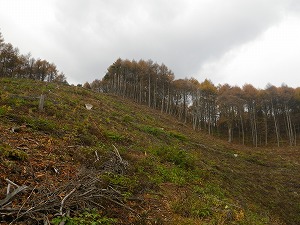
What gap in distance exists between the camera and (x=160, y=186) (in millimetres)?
9727

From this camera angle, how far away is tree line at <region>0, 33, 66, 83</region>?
58.1 metres

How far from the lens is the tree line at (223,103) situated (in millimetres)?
55719

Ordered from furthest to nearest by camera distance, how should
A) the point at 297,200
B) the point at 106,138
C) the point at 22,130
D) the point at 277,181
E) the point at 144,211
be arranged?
the point at 277,181 → the point at 297,200 → the point at 106,138 → the point at 22,130 → the point at 144,211

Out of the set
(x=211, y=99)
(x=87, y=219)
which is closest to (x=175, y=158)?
(x=87, y=219)

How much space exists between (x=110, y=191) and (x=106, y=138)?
7.57 m

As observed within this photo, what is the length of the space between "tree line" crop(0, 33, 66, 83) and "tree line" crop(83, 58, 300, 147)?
17370 mm

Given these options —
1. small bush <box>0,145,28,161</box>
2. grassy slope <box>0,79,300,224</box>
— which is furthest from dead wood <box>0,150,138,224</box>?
small bush <box>0,145,28,161</box>

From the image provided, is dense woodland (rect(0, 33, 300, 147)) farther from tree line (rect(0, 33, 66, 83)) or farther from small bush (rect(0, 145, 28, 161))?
small bush (rect(0, 145, 28, 161))

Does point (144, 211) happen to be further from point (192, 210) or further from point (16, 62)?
point (16, 62)

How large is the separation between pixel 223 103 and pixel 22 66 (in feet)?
171

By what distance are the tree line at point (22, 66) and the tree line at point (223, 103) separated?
684 inches

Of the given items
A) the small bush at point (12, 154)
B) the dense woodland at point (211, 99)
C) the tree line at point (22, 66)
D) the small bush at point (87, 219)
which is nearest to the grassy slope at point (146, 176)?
the small bush at point (12, 154)

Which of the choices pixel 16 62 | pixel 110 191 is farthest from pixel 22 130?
pixel 16 62

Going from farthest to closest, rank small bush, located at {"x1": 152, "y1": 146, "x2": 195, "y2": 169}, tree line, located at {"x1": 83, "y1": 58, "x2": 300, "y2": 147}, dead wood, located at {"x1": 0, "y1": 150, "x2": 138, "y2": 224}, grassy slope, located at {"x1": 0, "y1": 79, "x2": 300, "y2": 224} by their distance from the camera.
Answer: tree line, located at {"x1": 83, "y1": 58, "x2": 300, "y2": 147}
small bush, located at {"x1": 152, "y1": 146, "x2": 195, "y2": 169}
grassy slope, located at {"x1": 0, "y1": 79, "x2": 300, "y2": 224}
dead wood, located at {"x1": 0, "y1": 150, "x2": 138, "y2": 224}
